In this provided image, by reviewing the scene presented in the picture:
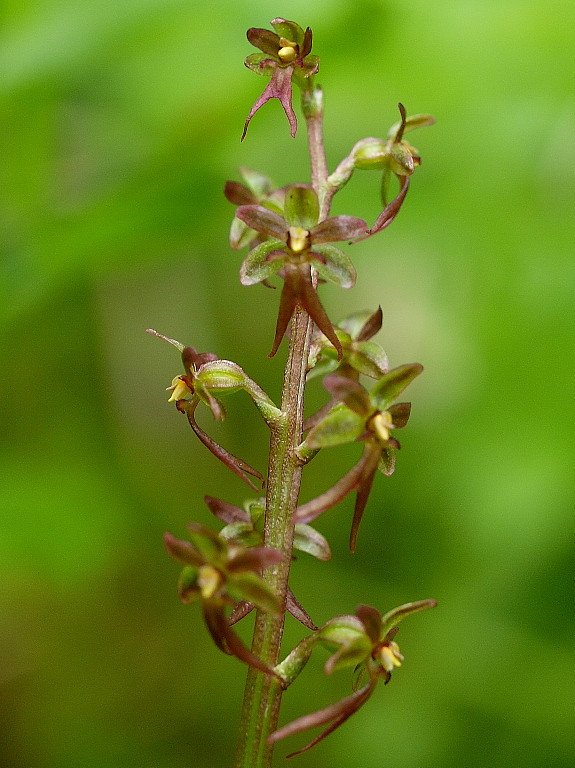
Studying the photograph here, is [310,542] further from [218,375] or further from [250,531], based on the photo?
[218,375]

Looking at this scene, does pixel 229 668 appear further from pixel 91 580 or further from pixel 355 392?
pixel 355 392

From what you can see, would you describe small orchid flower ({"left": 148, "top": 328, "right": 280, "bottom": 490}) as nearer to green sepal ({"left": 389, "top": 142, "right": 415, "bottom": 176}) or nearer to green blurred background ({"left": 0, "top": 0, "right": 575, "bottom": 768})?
green sepal ({"left": 389, "top": 142, "right": 415, "bottom": 176})

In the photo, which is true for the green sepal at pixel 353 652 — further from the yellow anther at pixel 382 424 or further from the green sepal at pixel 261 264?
the green sepal at pixel 261 264

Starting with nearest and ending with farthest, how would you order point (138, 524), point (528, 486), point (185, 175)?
point (185, 175) → point (528, 486) → point (138, 524)

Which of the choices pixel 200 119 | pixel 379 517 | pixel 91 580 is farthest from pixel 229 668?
pixel 200 119

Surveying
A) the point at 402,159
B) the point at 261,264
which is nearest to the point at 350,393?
the point at 261,264

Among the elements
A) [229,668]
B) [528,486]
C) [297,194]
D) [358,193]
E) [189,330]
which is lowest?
[229,668]

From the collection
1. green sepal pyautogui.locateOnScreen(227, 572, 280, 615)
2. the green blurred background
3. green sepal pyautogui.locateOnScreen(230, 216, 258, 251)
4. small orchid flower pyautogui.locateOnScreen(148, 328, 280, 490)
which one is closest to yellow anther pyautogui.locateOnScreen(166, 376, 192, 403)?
small orchid flower pyautogui.locateOnScreen(148, 328, 280, 490)
